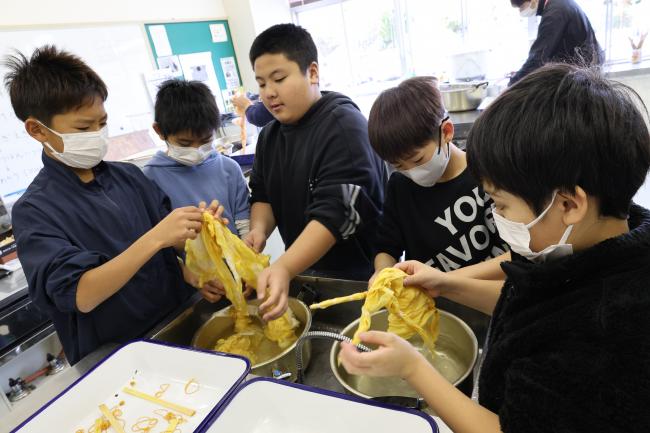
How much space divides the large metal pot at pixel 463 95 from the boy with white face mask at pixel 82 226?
2398mm

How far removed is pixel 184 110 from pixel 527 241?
1229mm

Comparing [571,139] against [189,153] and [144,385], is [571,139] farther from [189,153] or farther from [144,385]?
[189,153]

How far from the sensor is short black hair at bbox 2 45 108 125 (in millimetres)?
1084

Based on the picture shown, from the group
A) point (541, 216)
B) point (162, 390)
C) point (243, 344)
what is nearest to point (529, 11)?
point (541, 216)

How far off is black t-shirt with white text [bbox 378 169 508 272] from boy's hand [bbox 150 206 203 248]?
0.58 m

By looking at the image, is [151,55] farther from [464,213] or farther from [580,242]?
[580,242]

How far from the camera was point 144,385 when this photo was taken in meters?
0.94

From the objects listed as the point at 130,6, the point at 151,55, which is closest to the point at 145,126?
→ the point at 151,55

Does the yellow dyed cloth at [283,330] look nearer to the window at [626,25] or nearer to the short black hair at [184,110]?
the short black hair at [184,110]

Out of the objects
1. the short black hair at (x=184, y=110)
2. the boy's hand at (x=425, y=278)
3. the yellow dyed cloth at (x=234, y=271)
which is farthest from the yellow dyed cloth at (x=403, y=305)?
the short black hair at (x=184, y=110)

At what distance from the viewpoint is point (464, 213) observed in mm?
1142

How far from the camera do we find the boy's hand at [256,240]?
4.57 feet

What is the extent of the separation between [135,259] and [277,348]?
45cm

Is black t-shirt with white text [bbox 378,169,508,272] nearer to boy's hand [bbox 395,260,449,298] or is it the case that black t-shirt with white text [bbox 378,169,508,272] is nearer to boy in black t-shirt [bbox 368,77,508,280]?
boy in black t-shirt [bbox 368,77,508,280]
